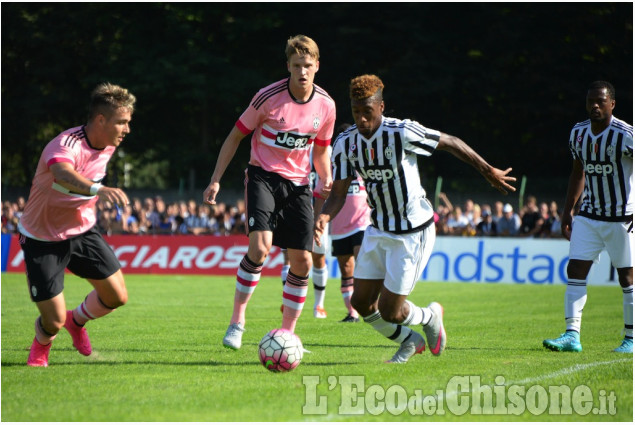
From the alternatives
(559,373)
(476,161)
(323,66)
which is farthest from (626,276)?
(323,66)

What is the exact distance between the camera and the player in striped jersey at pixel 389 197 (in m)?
7.37

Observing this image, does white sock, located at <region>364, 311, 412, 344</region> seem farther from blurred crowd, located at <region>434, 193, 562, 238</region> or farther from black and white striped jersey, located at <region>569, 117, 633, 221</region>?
blurred crowd, located at <region>434, 193, 562, 238</region>

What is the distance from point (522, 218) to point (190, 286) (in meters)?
8.62

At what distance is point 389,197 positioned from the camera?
7520 millimetres

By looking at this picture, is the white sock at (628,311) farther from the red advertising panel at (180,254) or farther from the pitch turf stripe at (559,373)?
the red advertising panel at (180,254)

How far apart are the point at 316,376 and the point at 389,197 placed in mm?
1648

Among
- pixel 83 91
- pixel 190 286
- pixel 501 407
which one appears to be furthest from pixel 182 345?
pixel 83 91

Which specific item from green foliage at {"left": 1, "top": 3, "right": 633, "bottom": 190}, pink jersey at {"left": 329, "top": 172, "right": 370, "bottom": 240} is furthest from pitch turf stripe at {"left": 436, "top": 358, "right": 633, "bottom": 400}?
green foliage at {"left": 1, "top": 3, "right": 633, "bottom": 190}

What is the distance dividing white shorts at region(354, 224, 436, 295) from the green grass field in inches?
29.3

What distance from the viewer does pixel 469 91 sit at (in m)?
38.9

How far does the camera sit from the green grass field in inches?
227

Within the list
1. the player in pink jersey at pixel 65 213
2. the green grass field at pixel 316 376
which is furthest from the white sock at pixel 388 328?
the player in pink jersey at pixel 65 213

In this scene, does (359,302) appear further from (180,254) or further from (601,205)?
(180,254)

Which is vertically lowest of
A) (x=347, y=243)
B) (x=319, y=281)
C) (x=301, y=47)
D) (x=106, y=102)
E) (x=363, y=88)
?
(x=319, y=281)
